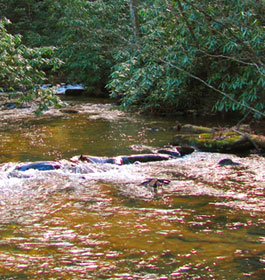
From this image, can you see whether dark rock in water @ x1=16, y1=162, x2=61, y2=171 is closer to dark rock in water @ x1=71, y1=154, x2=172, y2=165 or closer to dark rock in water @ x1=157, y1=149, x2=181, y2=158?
dark rock in water @ x1=71, y1=154, x2=172, y2=165

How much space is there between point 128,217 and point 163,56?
6477 mm

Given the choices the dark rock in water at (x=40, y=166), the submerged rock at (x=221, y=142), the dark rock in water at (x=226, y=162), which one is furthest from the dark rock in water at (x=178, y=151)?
the dark rock in water at (x=40, y=166)

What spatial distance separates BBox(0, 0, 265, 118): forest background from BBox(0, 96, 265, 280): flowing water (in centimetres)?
121

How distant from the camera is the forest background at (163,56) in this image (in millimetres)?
7661

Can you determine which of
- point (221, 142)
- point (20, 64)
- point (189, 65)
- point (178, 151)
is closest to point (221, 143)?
point (221, 142)

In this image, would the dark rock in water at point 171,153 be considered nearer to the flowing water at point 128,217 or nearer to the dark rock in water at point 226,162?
the flowing water at point 128,217

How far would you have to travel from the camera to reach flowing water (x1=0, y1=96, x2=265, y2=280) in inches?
161

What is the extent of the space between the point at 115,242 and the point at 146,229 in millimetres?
500

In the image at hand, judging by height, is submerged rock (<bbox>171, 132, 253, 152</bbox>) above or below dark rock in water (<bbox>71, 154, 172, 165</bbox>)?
above

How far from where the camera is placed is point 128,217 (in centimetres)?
548

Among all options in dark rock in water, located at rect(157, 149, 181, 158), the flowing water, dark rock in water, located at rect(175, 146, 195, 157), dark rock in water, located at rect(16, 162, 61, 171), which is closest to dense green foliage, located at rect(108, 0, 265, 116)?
dark rock in water, located at rect(175, 146, 195, 157)

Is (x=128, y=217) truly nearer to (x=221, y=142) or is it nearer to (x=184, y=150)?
(x=184, y=150)

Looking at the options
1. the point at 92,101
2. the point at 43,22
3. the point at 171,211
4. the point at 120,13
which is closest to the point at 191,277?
the point at 171,211

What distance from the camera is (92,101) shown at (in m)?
19.0
